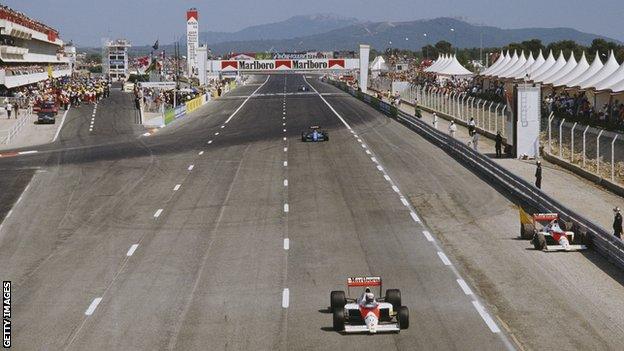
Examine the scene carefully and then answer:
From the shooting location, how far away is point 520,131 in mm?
49000

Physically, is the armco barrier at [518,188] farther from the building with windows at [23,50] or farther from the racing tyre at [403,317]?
the building with windows at [23,50]

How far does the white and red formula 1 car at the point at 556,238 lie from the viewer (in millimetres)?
27219

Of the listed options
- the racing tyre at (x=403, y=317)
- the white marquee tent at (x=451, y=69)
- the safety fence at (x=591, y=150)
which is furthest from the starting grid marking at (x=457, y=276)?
the white marquee tent at (x=451, y=69)

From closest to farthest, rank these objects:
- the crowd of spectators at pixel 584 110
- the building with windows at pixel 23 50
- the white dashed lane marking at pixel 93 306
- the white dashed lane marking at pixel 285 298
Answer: the white dashed lane marking at pixel 93 306 < the white dashed lane marking at pixel 285 298 < the crowd of spectators at pixel 584 110 < the building with windows at pixel 23 50

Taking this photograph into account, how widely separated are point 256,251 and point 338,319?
8.83 meters

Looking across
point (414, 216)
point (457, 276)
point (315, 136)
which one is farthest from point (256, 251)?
point (315, 136)

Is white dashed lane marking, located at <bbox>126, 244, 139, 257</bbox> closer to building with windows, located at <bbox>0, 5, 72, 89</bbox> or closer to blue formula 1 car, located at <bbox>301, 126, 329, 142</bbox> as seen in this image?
blue formula 1 car, located at <bbox>301, 126, 329, 142</bbox>

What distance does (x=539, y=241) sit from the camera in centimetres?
2728

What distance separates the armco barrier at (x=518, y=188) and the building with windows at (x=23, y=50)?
57.2 m

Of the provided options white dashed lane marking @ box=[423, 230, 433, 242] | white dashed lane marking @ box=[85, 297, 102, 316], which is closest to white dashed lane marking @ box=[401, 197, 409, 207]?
white dashed lane marking @ box=[423, 230, 433, 242]

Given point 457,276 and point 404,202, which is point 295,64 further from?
point 457,276

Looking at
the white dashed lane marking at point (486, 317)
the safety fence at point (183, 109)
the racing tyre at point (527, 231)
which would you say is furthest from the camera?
the safety fence at point (183, 109)

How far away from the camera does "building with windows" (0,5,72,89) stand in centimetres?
10712

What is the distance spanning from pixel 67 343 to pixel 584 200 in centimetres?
2342
